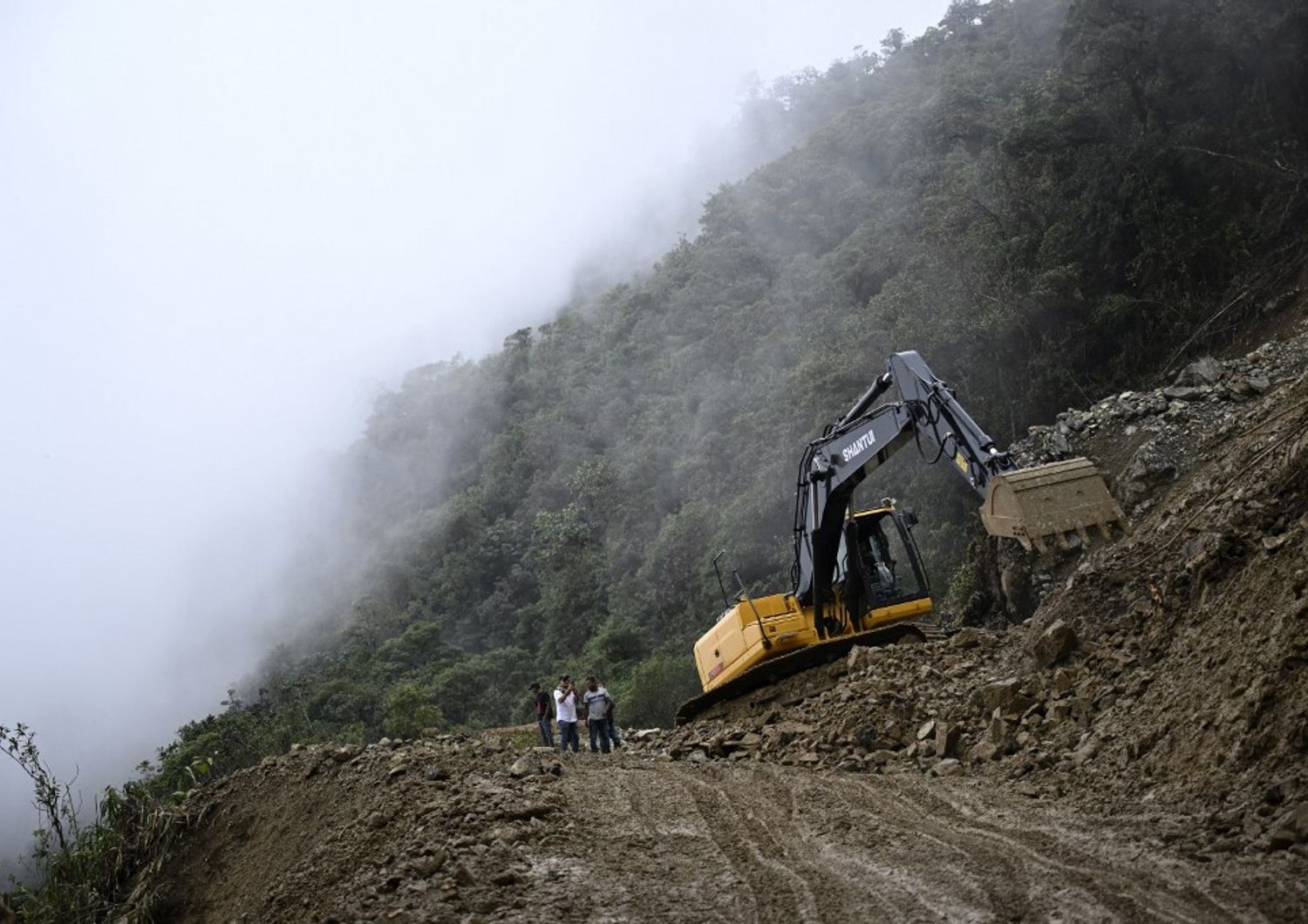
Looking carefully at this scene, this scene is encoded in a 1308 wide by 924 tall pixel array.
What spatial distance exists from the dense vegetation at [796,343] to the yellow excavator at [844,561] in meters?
9.97

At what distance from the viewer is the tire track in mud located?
4.78 meters

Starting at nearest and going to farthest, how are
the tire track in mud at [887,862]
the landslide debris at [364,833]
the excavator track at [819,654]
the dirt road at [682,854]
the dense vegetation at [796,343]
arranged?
1. the tire track in mud at [887,862]
2. the dirt road at [682,854]
3. the landslide debris at [364,833]
4. the excavator track at [819,654]
5. the dense vegetation at [796,343]

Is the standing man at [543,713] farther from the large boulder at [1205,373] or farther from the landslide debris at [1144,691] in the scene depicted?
the large boulder at [1205,373]

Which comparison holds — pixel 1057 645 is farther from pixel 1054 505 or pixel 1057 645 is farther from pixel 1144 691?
pixel 1144 691

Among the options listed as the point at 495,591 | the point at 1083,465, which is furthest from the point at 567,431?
the point at 1083,465

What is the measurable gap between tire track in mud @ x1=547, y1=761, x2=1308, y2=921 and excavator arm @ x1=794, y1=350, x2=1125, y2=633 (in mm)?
2202

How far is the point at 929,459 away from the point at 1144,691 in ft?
11.7

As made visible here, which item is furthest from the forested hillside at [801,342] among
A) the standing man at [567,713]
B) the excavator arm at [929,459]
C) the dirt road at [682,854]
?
the dirt road at [682,854]

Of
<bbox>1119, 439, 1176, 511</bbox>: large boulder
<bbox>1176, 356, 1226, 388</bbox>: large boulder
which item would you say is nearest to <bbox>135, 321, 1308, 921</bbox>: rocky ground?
<bbox>1119, 439, 1176, 511</bbox>: large boulder

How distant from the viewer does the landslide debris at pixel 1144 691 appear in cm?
561

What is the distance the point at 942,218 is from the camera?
1208 inches

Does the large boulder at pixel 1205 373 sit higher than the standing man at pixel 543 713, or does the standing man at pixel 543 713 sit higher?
the large boulder at pixel 1205 373

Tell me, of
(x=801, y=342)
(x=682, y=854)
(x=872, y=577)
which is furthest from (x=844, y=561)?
(x=801, y=342)

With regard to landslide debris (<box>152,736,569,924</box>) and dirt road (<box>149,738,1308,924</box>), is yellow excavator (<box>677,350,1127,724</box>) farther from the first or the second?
landslide debris (<box>152,736,569,924</box>)
